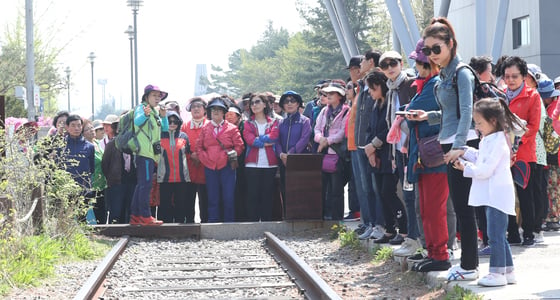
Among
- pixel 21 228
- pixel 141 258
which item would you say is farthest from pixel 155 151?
pixel 21 228

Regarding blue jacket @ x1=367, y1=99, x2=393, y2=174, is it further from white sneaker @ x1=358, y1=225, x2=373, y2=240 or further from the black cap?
the black cap

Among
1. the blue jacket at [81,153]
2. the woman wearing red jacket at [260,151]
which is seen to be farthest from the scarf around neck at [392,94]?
the blue jacket at [81,153]

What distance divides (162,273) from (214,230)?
12.1ft

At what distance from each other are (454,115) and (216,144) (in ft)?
23.2

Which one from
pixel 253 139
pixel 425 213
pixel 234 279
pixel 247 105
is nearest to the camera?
pixel 425 213

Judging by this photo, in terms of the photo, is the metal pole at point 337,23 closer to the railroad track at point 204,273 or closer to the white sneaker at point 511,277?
the railroad track at point 204,273

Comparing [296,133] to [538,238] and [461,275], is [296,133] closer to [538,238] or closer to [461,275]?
[538,238]

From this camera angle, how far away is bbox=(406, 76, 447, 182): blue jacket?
8305mm

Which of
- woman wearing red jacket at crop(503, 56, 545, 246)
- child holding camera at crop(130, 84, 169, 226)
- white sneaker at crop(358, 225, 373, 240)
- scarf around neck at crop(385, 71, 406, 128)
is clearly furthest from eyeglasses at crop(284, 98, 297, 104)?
woman wearing red jacket at crop(503, 56, 545, 246)

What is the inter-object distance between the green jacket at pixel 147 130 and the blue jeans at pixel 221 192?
115cm

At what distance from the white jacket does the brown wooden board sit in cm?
655

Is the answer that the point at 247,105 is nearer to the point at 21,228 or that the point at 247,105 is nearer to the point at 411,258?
the point at 21,228

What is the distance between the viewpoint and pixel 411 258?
9078 mm

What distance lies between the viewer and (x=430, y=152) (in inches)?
322
